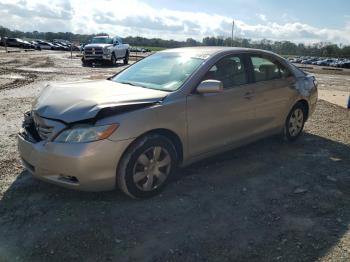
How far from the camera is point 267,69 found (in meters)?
5.85

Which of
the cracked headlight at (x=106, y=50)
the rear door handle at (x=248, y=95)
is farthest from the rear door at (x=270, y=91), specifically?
the cracked headlight at (x=106, y=50)

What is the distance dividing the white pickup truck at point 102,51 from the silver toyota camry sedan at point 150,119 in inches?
798

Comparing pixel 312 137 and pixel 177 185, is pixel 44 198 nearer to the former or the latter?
pixel 177 185

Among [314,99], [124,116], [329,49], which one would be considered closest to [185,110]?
[124,116]

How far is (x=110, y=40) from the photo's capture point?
2609cm

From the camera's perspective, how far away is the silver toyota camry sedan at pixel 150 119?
3746mm

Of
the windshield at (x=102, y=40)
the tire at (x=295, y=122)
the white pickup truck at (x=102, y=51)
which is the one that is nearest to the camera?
the tire at (x=295, y=122)

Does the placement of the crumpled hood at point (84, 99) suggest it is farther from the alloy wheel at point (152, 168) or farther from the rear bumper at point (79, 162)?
the alloy wheel at point (152, 168)

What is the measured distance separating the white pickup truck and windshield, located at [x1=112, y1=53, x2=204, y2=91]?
20.3 metres

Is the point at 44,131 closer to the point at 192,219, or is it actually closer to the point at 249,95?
the point at 192,219

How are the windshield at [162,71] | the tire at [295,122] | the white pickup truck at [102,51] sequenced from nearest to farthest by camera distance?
the windshield at [162,71]
the tire at [295,122]
the white pickup truck at [102,51]

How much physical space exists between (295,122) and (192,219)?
11.5 ft

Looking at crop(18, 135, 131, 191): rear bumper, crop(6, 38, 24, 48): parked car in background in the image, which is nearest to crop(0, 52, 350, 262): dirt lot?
crop(18, 135, 131, 191): rear bumper

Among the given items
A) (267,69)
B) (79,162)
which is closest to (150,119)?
(79,162)
